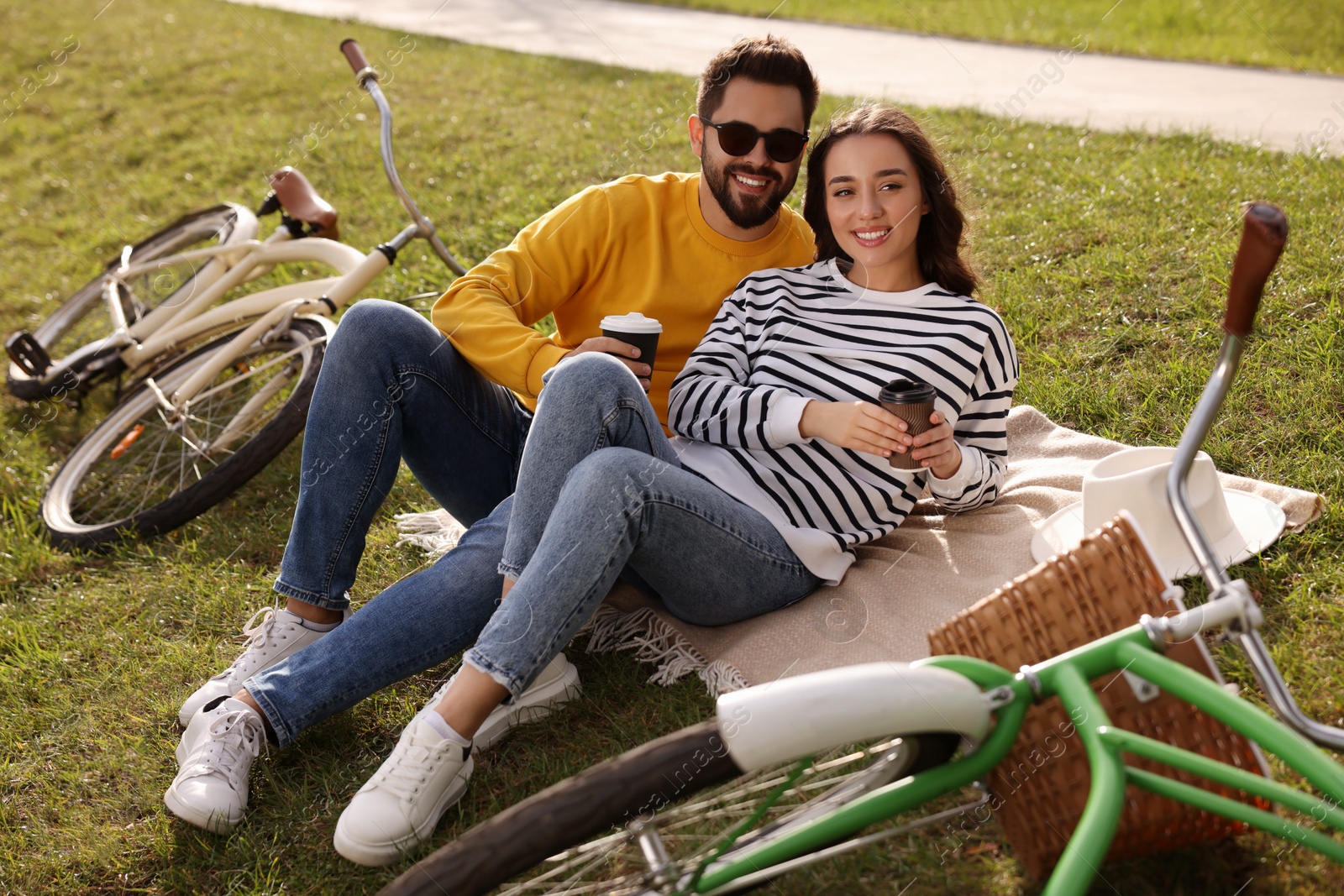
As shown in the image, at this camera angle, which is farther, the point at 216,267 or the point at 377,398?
the point at 216,267

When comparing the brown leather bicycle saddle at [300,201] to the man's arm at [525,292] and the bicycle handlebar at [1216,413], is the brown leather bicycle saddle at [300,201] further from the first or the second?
the bicycle handlebar at [1216,413]

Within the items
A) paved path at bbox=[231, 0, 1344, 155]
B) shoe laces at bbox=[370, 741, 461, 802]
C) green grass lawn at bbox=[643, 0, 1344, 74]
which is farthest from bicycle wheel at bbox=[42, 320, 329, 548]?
green grass lawn at bbox=[643, 0, 1344, 74]

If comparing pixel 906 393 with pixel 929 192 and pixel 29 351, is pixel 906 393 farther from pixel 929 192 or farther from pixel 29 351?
pixel 29 351

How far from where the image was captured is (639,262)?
104 inches

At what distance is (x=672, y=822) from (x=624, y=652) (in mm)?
896

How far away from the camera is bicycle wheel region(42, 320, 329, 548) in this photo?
3295mm

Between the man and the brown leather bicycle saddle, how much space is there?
139 cm

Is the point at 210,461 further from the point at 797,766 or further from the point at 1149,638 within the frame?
the point at 1149,638

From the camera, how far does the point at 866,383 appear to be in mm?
2254

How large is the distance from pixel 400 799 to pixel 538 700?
423mm

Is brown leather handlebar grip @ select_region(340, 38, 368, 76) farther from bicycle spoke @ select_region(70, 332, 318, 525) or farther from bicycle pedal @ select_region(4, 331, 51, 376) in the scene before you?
bicycle pedal @ select_region(4, 331, 51, 376)

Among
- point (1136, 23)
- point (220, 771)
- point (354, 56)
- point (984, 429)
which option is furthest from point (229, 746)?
point (1136, 23)

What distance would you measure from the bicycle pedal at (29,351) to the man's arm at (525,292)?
8.52ft

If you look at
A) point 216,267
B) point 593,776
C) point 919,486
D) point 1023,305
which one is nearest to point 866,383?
point 919,486
